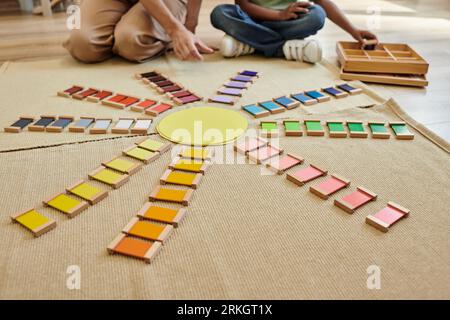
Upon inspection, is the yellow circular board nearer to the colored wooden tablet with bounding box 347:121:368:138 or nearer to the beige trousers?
the colored wooden tablet with bounding box 347:121:368:138

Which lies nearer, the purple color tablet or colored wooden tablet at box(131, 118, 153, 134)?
colored wooden tablet at box(131, 118, 153, 134)

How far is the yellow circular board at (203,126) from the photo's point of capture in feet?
3.73

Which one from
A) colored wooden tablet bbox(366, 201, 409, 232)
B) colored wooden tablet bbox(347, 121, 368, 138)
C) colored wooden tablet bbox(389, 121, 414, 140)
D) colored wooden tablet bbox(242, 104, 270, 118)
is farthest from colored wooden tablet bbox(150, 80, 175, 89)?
colored wooden tablet bbox(366, 201, 409, 232)

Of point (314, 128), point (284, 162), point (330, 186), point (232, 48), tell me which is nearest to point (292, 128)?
point (314, 128)

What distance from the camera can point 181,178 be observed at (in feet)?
3.22

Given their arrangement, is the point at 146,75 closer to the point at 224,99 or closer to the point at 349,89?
the point at 224,99

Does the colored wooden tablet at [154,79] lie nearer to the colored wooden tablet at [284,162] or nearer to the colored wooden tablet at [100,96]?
the colored wooden tablet at [100,96]

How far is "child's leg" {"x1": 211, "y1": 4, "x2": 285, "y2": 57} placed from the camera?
173cm

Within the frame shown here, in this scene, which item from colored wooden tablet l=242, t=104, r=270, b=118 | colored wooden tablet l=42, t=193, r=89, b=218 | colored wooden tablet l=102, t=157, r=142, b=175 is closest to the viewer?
colored wooden tablet l=42, t=193, r=89, b=218

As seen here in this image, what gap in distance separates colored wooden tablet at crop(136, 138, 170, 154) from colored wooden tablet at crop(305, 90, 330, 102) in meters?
0.55

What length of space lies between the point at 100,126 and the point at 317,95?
0.71 metres

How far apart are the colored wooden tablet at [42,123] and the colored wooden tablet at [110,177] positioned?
31cm

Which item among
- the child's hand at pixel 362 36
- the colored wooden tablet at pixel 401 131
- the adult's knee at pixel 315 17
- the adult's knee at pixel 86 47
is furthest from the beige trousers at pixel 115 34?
the colored wooden tablet at pixel 401 131
